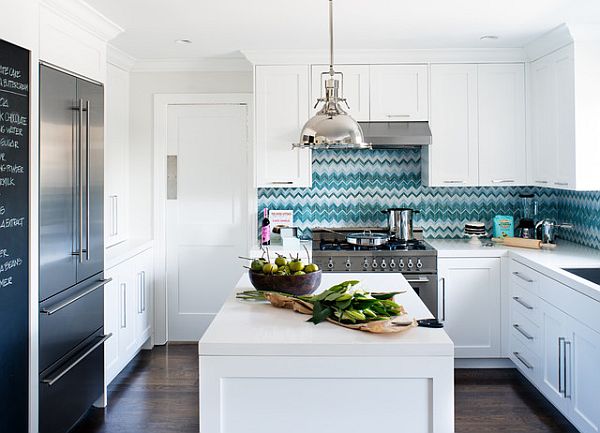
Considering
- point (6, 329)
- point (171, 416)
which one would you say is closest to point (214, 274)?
point (171, 416)

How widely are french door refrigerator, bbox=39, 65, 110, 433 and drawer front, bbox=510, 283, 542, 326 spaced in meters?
2.68

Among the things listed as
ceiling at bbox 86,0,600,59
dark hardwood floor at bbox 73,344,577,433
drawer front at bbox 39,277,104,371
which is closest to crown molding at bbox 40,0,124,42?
ceiling at bbox 86,0,600,59

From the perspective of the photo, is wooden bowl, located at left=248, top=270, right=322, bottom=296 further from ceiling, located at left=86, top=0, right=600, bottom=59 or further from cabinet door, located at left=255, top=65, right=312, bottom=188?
cabinet door, located at left=255, top=65, right=312, bottom=188

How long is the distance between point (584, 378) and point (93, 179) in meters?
2.88

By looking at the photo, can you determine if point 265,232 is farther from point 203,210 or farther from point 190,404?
point 190,404

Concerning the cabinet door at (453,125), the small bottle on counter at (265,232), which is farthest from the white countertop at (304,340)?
the cabinet door at (453,125)

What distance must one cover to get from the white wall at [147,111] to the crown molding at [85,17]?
1.13m

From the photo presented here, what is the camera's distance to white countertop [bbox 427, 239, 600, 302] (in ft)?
10.1

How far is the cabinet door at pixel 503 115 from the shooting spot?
4449 millimetres

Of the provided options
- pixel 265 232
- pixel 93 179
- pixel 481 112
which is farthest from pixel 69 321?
pixel 481 112

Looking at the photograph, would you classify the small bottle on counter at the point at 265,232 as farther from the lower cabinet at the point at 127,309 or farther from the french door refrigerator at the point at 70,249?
the french door refrigerator at the point at 70,249

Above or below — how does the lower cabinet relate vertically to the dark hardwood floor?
above

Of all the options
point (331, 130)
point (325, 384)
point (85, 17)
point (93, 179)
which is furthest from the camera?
point (93, 179)

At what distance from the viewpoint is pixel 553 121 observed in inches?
161
